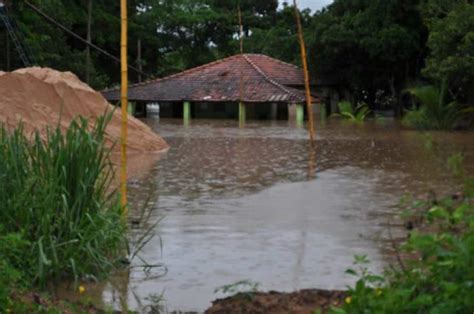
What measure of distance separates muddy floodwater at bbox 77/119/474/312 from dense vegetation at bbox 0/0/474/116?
1049 cm

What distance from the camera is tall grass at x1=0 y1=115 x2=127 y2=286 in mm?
6828

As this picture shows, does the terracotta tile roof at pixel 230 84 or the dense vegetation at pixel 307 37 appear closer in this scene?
the dense vegetation at pixel 307 37

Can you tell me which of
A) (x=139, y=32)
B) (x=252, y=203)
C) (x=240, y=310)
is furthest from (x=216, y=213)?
(x=139, y=32)

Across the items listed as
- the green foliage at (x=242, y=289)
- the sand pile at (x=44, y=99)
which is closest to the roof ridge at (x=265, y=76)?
the sand pile at (x=44, y=99)

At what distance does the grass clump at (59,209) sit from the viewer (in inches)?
267

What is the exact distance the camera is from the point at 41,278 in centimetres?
656

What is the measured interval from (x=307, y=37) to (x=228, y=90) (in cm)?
493

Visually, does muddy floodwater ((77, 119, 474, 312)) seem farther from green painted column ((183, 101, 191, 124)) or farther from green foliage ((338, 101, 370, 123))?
green painted column ((183, 101, 191, 124))

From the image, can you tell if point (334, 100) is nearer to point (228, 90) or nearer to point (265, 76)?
point (265, 76)

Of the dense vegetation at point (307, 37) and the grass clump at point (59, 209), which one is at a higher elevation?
the dense vegetation at point (307, 37)

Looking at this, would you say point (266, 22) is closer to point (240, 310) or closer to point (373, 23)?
point (373, 23)

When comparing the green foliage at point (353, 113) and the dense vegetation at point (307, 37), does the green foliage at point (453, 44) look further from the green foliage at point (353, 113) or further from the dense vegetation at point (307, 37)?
the green foliage at point (353, 113)

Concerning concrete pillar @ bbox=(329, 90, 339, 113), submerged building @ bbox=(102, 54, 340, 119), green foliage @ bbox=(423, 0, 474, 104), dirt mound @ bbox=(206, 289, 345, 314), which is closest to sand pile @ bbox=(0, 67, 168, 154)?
dirt mound @ bbox=(206, 289, 345, 314)

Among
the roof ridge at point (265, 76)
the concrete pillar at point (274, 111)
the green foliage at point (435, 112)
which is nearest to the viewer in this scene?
the green foliage at point (435, 112)
